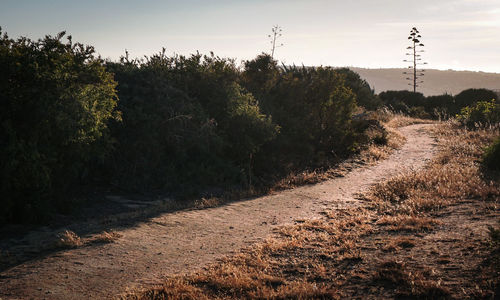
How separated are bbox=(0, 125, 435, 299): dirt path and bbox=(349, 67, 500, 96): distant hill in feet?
405

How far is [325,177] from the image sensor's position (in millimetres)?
12180

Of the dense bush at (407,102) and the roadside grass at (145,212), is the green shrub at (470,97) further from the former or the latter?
the roadside grass at (145,212)

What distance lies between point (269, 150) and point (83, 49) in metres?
6.63

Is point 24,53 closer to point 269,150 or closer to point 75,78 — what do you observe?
point 75,78

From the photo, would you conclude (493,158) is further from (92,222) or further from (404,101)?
(404,101)

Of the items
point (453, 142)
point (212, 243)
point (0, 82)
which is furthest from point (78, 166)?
point (453, 142)

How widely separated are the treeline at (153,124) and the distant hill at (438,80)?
11687 cm

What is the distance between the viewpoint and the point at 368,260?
5719mm

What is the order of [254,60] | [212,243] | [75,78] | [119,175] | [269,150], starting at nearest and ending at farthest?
[212,243], [75,78], [119,175], [269,150], [254,60]

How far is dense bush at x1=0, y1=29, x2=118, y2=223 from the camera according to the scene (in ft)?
25.7

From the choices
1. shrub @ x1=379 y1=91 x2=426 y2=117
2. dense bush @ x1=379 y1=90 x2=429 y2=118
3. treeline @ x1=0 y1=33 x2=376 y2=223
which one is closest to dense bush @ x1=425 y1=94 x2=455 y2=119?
dense bush @ x1=379 y1=90 x2=429 y2=118

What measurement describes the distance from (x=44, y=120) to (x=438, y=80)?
160573mm

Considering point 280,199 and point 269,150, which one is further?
point 269,150

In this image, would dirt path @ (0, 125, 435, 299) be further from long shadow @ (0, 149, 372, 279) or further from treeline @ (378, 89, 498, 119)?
treeline @ (378, 89, 498, 119)
